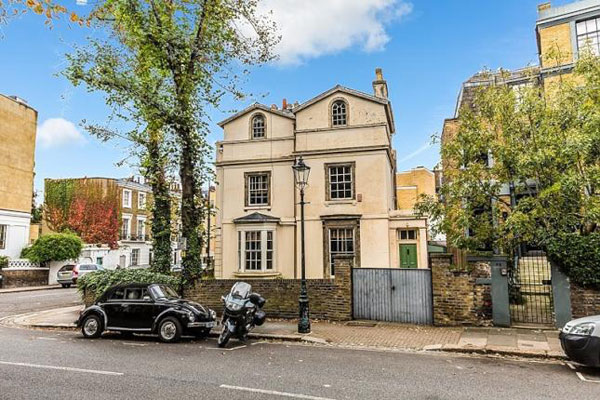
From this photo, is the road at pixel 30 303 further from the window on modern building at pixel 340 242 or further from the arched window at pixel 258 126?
the window on modern building at pixel 340 242

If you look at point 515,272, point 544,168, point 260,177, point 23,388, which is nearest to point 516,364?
point 515,272

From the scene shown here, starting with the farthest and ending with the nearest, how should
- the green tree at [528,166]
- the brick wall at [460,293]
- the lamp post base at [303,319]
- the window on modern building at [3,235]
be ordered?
the window on modern building at [3,235] → the brick wall at [460,293] → the lamp post base at [303,319] → the green tree at [528,166]

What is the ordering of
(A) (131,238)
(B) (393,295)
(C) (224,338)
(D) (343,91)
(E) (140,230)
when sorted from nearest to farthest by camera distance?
(C) (224,338) → (B) (393,295) → (D) (343,91) → (A) (131,238) → (E) (140,230)

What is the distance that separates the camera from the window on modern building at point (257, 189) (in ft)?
68.5

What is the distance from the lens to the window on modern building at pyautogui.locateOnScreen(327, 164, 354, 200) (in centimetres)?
1959

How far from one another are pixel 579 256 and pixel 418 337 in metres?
4.74

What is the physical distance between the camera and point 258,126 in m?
21.6

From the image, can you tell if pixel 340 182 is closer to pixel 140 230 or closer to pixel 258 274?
pixel 258 274

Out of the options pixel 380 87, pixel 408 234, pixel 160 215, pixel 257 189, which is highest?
pixel 380 87

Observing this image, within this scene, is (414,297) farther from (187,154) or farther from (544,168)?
(187,154)

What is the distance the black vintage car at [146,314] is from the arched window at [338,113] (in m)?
12.2

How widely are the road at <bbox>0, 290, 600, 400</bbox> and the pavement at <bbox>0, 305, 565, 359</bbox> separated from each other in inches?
20.8

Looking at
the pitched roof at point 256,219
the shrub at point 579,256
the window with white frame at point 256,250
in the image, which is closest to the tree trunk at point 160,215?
the pitched roof at point 256,219

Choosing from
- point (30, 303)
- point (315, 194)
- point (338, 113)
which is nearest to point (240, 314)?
point (315, 194)
